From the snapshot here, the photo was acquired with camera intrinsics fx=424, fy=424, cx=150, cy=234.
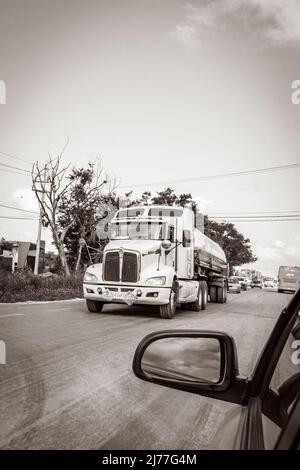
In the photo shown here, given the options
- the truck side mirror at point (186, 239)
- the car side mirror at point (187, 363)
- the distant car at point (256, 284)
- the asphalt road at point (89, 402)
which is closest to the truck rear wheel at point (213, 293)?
the truck side mirror at point (186, 239)

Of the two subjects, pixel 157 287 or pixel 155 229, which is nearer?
pixel 157 287

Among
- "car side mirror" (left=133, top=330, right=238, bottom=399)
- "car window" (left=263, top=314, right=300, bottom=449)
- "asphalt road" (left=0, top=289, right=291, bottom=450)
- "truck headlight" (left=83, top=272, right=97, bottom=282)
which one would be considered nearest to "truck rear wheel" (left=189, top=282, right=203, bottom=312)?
"truck headlight" (left=83, top=272, right=97, bottom=282)

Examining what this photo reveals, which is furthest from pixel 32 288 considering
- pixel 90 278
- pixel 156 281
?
pixel 156 281

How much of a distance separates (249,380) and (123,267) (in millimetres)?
10643

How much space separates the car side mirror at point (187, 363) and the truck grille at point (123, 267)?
989 centimetres

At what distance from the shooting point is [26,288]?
58.3 ft

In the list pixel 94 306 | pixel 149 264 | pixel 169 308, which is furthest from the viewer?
pixel 94 306

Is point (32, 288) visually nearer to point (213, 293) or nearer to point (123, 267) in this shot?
point (123, 267)

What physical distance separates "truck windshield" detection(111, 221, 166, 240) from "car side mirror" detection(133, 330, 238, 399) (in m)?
11.1

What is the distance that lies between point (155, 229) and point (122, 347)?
668 centimetres

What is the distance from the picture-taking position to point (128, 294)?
473 inches

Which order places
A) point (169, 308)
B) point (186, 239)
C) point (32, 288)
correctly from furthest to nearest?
point (32, 288), point (186, 239), point (169, 308)
